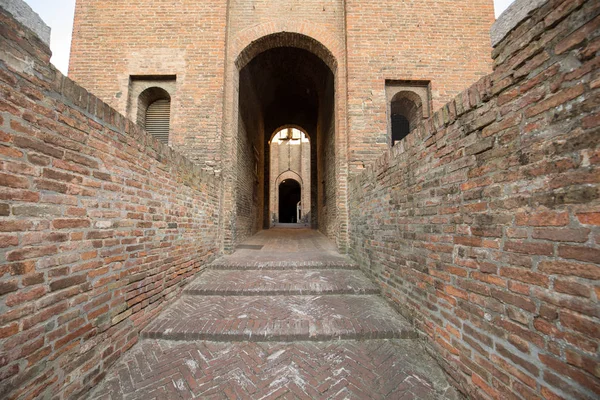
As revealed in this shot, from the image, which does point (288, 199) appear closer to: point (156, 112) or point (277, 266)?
point (156, 112)

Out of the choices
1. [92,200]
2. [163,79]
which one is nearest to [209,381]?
[92,200]

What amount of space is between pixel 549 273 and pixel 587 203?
0.42 metres

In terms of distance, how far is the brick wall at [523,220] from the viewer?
3.72 ft

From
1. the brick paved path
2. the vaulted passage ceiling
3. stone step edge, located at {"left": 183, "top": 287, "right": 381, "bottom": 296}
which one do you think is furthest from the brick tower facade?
the brick paved path

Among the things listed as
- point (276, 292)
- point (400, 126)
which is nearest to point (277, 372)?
point (276, 292)

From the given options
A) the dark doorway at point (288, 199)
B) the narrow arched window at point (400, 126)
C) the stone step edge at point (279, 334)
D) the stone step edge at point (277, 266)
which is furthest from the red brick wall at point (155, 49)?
the dark doorway at point (288, 199)

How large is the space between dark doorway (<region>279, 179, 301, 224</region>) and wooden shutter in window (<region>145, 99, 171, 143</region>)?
16.1 metres

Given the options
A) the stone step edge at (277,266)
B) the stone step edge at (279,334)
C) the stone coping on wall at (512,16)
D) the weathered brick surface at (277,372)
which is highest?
the stone coping on wall at (512,16)

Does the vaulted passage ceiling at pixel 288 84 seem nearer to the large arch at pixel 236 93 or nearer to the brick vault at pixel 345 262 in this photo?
the large arch at pixel 236 93

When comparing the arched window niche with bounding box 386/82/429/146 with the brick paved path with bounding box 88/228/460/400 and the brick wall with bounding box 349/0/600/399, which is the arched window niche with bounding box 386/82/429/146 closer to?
the brick wall with bounding box 349/0/600/399

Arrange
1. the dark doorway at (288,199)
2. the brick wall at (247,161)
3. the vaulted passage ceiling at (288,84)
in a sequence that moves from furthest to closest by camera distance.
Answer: the dark doorway at (288,199) < the vaulted passage ceiling at (288,84) < the brick wall at (247,161)

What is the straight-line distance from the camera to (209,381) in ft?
6.12

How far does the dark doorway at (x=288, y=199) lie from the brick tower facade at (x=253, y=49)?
16.3 meters

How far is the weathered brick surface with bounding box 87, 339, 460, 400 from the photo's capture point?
5.77ft
